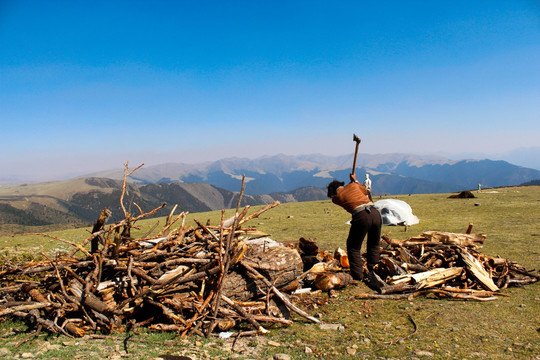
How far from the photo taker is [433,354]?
4.77 m

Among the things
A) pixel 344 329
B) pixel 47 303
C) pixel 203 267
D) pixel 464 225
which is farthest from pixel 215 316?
pixel 464 225

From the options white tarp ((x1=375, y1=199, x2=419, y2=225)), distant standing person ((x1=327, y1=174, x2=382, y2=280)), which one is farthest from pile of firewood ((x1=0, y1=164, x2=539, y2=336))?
white tarp ((x1=375, y1=199, x2=419, y2=225))

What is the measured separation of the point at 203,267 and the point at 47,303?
115 inches

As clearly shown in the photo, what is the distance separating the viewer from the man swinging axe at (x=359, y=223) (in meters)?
7.97

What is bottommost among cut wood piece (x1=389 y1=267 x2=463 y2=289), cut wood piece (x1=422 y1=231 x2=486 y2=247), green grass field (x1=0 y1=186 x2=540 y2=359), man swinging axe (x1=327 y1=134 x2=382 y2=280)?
green grass field (x1=0 y1=186 x2=540 y2=359)

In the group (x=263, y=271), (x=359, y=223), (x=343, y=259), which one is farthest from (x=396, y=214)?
(x=263, y=271)

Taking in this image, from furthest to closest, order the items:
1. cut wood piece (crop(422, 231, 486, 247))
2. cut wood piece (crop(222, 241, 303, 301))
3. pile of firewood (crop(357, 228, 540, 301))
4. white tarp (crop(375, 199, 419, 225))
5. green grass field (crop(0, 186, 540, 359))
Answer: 1. white tarp (crop(375, 199, 419, 225))
2. cut wood piece (crop(422, 231, 486, 247))
3. pile of firewood (crop(357, 228, 540, 301))
4. cut wood piece (crop(222, 241, 303, 301))
5. green grass field (crop(0, 186, 540, 359))

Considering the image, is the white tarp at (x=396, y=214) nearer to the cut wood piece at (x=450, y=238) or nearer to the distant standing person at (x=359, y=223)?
the cut wood piece at (x=450, y=238)

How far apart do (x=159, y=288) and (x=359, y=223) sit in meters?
5.03

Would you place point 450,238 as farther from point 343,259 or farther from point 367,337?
point 367,337

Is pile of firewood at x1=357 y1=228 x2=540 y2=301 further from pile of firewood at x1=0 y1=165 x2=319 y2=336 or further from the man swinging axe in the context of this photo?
pile of firewood at x1=0 y1=165 x2=319 y2=336

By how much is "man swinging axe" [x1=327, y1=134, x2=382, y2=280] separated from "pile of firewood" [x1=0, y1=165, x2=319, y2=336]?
1.73m

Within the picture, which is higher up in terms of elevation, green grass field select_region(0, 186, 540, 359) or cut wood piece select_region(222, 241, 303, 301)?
cut wood piece select_region(222, 241, 303, 301)

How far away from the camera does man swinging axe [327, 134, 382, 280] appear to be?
797cm
